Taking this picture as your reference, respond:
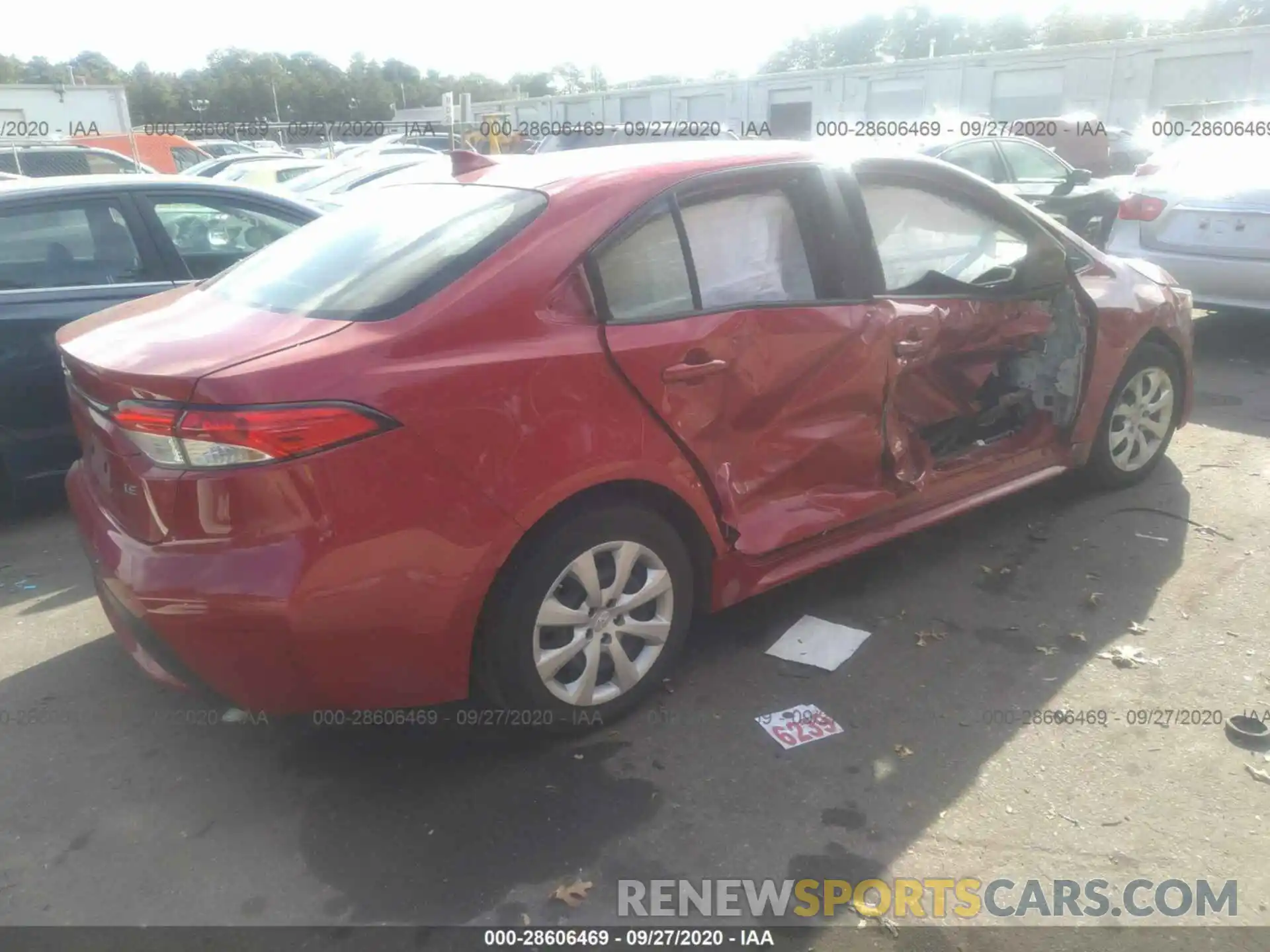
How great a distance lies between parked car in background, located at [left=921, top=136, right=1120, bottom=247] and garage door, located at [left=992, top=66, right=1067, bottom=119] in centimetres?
2508

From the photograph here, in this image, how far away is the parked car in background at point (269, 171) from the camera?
14.0 m

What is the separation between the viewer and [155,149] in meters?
20.1

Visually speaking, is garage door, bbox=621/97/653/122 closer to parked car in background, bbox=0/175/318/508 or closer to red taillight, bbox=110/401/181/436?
parked car in background, bbox=0/175/318/508

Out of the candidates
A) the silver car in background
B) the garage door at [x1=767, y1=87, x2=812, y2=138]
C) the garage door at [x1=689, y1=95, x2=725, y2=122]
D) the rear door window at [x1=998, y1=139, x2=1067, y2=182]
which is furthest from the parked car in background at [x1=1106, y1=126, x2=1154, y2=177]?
the garage door at [x1=689, y1=95, x2=725, y2=122]

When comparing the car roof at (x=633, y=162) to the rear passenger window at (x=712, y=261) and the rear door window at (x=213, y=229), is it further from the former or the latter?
the rear door window at (x=213, y=229)

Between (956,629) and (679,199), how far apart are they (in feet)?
5.99

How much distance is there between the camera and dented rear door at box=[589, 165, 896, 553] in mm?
2836

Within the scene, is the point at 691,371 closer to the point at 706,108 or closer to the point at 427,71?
the point at 706,108

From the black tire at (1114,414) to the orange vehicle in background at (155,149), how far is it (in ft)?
55.5

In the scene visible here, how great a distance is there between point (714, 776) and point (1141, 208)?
6179mm

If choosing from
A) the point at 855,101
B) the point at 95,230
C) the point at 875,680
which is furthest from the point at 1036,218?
the point at 855,101

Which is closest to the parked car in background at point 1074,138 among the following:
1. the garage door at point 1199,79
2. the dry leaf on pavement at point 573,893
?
the dry leaf on pavement at point 573,893

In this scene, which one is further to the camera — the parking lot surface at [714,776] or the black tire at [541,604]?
the black tire at [541,604]

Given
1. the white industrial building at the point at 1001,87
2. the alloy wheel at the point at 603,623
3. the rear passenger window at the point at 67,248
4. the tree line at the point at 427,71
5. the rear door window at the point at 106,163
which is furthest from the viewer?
the tree line at the point at 427,71
